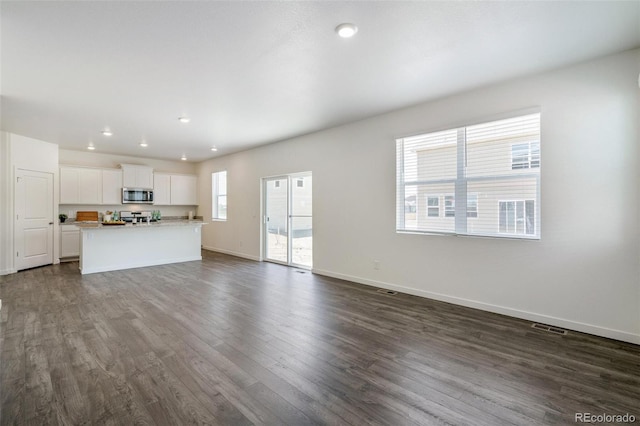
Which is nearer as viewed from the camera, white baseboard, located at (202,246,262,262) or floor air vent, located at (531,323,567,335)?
floor air vent, located at (531,323,567,335)

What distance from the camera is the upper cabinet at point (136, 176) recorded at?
818 centimetres

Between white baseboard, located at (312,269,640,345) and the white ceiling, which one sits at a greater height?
the white ceiling

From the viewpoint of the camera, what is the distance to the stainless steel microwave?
8.16m

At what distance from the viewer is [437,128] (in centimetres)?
414

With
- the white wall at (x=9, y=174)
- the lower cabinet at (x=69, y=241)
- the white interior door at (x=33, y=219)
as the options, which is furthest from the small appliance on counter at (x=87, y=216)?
the white wall at (x=9, y=174)

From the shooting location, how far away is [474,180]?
385 centimetres

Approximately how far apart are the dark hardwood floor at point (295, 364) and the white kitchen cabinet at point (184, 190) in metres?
5.34

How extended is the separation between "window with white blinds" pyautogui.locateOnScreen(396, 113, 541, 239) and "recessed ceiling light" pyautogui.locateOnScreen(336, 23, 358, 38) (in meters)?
2.17

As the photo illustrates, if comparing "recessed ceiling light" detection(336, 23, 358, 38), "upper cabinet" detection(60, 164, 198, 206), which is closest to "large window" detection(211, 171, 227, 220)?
"upper cabinet" detection(60, 164, 198, 206)

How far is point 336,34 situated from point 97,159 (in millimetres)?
8285

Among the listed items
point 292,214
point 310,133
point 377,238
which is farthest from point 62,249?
point 377,238

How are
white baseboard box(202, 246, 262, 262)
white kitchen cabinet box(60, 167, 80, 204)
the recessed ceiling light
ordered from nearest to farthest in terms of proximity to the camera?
1. the recessed ceiling light
2. white kitchen cabinet box(60, 167, 80, 204)
3. white baseboard box(202, 246, 262, 262)

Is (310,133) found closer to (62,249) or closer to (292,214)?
(292,214)

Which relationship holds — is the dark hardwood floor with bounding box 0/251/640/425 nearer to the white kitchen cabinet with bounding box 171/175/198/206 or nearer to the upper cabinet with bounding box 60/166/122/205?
the upper cabinet with bounding box 60/166/122/205
